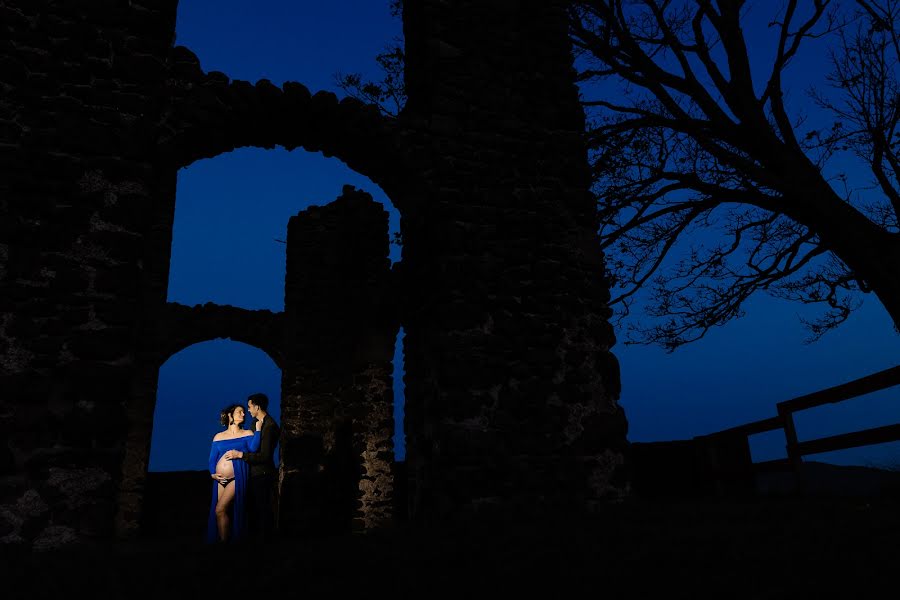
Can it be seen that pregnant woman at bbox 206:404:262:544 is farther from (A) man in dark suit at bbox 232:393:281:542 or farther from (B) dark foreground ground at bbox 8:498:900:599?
(B) dark foreground ground at bbox 8:498:900:599

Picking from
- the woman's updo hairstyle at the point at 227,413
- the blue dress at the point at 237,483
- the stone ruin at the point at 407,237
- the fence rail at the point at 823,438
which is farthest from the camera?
the woman's updo hairstyle at the point at 227,413

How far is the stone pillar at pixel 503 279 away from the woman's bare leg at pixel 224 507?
213cm

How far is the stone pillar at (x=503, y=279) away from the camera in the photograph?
4895mm

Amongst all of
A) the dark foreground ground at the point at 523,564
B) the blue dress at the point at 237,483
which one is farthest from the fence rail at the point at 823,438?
the blue dress at the point at 237,483

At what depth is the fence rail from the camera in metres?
5.55

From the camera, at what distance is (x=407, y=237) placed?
5.78 meters

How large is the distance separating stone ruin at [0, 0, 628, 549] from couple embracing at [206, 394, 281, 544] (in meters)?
1.48

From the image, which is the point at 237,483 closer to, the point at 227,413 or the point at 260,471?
the point at 260,471

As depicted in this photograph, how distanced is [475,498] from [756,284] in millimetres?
6275

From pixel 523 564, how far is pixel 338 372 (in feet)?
30.9

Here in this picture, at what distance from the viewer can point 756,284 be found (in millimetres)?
8797

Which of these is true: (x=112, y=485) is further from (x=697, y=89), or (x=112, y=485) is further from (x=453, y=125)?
(x=697, y=89)

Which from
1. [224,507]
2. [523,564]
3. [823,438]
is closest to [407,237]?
[224,507]

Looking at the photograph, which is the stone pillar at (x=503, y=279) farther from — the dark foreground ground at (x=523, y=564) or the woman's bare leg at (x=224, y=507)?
the woman's bare leg at (x=224, y=507)
